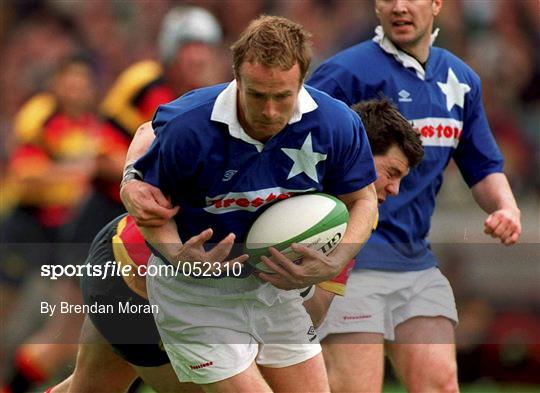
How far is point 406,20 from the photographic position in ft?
19.0

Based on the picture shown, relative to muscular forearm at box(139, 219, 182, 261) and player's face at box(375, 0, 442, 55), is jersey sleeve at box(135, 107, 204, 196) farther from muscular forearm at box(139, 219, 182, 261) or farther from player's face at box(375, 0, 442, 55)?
player's face at box(375, 0, 442, 55)

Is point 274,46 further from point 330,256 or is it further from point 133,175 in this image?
point 330,256

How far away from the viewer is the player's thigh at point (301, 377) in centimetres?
470

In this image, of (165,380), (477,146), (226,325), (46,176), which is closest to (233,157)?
(226,325)

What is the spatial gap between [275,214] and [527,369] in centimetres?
489

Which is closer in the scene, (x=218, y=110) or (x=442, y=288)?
(x=218, y=110)

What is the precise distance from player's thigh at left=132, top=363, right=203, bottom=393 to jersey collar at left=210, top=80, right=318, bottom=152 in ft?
4.12

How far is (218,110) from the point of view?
4438 mm

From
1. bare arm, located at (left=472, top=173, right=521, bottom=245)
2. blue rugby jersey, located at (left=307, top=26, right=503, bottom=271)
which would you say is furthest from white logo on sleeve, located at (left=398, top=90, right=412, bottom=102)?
bare arm, located at (left=472, top=173, right=521, bottom=245)

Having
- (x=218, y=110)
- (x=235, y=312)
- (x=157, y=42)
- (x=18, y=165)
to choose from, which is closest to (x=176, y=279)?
(x=235, y=312)

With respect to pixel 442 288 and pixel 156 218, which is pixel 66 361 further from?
pixel 156 218

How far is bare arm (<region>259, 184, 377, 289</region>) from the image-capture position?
453 cm

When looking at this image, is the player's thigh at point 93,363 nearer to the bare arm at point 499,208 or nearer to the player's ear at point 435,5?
the bare arm at point 499,208

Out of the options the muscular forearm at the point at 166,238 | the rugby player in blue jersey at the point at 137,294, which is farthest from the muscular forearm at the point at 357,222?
the muscular forearm at the point at 166,238
